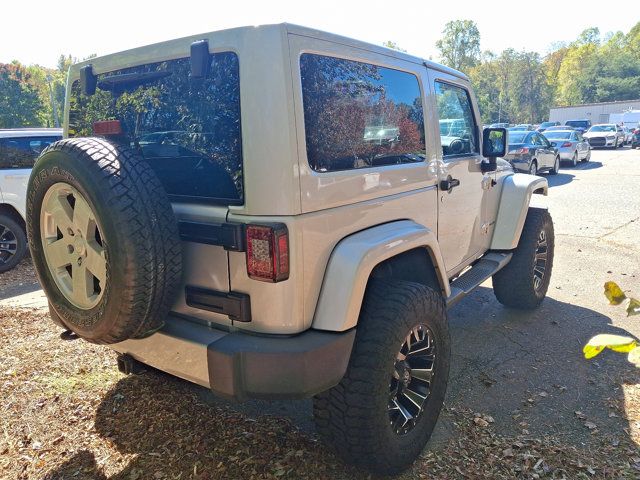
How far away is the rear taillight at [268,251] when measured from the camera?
6.58 feet

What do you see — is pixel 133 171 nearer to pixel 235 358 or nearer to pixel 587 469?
pixel 235 358

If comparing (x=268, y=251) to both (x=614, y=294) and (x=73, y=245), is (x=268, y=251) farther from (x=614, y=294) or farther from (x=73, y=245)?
(x=614, y=294)

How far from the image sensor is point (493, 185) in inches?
170

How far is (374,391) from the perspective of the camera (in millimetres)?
2277

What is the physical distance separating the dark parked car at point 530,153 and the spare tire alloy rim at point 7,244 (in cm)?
1218

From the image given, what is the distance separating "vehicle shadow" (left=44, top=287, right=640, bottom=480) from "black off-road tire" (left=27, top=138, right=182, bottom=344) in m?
0.81

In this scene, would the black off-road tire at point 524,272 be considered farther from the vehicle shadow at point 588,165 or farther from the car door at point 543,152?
the vehicle shadow at point 588,165

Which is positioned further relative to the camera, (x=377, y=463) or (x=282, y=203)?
(x=377, y=463)

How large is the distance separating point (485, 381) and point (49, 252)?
9.44ft

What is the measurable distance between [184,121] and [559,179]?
15530 mm

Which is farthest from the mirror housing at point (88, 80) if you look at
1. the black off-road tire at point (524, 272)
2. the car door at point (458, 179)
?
the black off-road tire at point (524, 272)

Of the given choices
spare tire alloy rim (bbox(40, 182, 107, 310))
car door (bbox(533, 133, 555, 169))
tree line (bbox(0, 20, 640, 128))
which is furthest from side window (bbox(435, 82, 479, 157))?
tree line (bbox(0, 20, 640, 128))

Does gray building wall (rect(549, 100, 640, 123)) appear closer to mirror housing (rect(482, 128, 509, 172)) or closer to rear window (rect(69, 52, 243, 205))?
mirror housing (rect(482, 128, 509, 172))

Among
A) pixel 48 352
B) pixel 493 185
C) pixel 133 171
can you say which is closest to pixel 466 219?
pixel 493 185
